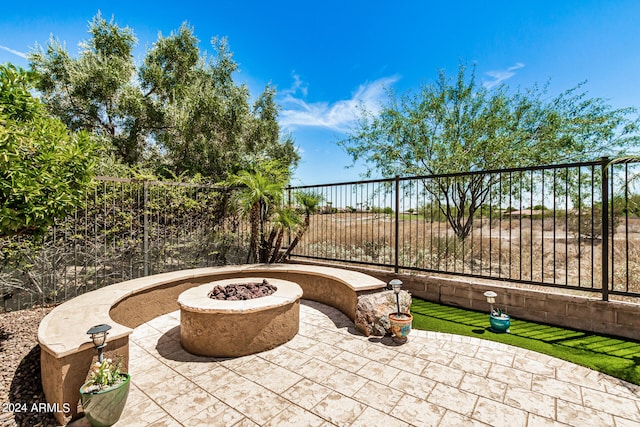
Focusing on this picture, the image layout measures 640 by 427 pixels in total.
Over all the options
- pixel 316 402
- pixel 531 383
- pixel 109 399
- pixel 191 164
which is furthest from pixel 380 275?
pixel 191 164

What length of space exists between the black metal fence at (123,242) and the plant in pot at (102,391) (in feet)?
10.6

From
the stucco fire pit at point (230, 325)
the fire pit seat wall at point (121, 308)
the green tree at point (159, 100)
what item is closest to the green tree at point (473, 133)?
the fire pit seat wall at point (121, 308)

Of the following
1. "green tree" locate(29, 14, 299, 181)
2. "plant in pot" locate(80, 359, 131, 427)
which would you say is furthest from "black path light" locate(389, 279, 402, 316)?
"green tree" locate(29, 14, 299, 181)

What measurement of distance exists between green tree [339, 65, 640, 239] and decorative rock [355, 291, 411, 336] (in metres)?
4.30

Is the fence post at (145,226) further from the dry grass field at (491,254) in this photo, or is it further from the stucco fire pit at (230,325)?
the dry grass field at (491,254)

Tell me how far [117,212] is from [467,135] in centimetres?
964

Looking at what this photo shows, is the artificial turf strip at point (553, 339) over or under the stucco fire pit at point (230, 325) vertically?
under

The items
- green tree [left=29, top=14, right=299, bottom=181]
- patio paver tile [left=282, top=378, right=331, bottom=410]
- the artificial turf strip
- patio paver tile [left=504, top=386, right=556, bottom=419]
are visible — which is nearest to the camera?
patio paver tile [left=504, top=386, right=556, bottom=419]

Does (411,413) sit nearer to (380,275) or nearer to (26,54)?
(380,275)

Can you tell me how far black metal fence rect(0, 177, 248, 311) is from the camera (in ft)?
14.1

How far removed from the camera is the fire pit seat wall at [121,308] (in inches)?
83.5

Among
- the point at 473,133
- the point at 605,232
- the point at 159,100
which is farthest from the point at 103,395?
the point at 159,100

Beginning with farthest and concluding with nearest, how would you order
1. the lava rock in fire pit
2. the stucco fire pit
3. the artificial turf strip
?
the lava rock in fire pit
the stucco fire pit
the artificial turf strip

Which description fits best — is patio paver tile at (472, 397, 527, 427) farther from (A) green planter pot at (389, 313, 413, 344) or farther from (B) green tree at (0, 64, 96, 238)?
(B) green tree at (0, 64, 96, 238)
